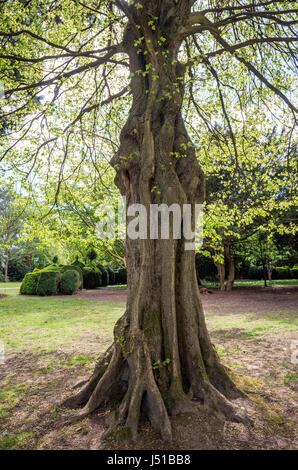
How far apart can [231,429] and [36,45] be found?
319 inches

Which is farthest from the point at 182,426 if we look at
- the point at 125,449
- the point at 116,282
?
the point at 116,282

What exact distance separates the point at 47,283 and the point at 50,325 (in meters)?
9.09

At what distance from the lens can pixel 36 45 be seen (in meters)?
6.80

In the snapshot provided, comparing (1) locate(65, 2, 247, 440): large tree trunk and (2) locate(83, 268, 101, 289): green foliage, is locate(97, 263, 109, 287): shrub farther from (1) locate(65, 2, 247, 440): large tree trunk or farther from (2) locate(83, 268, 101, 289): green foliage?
(1) locate(65, 2, 247, 440): large tree trunk

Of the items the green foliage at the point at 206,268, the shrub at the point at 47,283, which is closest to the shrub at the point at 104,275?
the green foliage at the point at 206,268

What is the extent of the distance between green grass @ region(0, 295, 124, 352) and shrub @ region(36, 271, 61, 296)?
14.3ft

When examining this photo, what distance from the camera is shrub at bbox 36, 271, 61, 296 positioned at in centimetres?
1753

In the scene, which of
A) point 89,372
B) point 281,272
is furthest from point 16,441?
point 281,272

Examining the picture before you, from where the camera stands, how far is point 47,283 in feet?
57.7

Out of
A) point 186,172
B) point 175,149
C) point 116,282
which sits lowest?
point 116,282

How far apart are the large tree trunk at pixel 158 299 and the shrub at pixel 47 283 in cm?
1454

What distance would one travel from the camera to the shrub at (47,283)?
17.5m

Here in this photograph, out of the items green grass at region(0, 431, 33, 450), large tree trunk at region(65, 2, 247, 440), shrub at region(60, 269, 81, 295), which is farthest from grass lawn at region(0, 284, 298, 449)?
shrub at region(60, 269, 81, 295)
